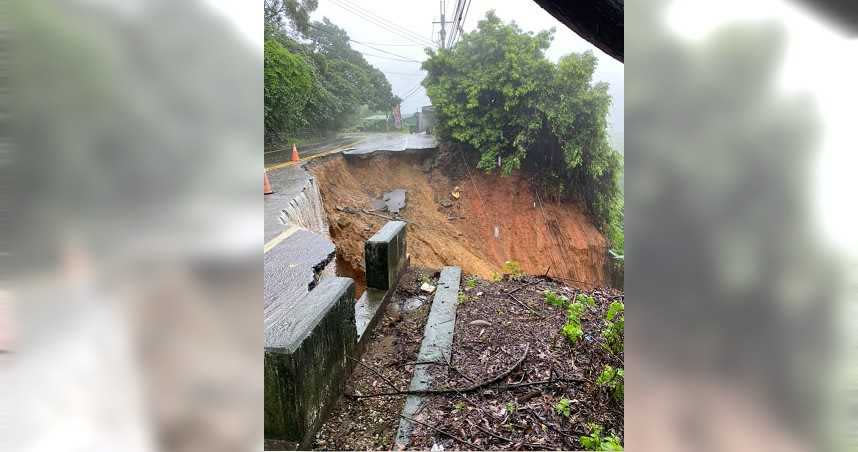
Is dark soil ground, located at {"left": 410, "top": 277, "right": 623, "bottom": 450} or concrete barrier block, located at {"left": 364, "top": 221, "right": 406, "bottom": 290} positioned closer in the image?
dark soil ground, located at {"left": 410, "top": 277, "right": 623, "bottom": 450}

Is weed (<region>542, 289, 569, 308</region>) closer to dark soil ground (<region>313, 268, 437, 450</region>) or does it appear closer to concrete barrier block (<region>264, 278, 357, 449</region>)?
dark soil ground (<region>313, 268, 437, 450</region>)

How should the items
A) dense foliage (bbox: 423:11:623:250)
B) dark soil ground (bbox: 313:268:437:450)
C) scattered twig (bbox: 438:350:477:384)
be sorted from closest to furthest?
dark soil ground (bbox: 313:268:437:450) < scattered twig (bbox: 438:350:477:384) < dense foliage (bbox: 423:11:623:250)

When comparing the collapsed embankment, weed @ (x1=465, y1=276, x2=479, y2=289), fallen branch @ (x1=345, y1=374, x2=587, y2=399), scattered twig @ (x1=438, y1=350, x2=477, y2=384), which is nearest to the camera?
fallen branch @ (x1=345, y1=374, x2=587, y2=399)

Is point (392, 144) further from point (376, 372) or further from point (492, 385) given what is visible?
point (492, 385)

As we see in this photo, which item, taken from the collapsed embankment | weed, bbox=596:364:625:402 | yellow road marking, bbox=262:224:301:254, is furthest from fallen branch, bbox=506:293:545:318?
the collapsed embankment

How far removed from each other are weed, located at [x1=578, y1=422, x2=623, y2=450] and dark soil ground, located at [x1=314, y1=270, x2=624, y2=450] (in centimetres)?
6

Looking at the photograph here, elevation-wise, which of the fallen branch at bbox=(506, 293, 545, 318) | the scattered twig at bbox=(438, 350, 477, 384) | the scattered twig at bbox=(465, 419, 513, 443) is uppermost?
the fallen branch at bbox=(506, 293, 545, 318)

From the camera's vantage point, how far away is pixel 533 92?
10.7 m

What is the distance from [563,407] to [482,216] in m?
9.57

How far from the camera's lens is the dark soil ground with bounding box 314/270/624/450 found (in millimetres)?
2373

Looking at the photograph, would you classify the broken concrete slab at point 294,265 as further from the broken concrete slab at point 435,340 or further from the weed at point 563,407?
the weed at point 563,407

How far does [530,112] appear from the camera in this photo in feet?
35.8

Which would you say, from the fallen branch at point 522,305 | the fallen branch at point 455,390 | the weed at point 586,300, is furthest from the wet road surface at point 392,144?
the fallen branch at point 455,390
